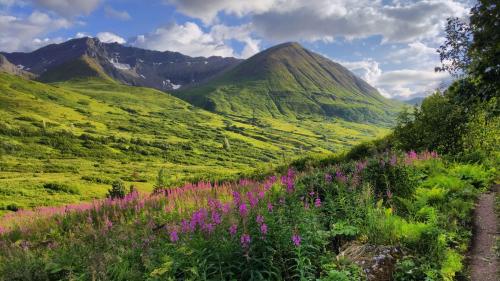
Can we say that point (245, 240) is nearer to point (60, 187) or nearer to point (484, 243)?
point (484, 243)

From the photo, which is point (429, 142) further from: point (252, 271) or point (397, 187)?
point (252, 271)

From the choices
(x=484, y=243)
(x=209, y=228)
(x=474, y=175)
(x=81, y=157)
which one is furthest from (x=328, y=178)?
(x=81, y=157)

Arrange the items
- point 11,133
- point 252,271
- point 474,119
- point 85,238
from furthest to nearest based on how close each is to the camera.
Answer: point 11,133
point 474,119
point 85,238
point 252,271

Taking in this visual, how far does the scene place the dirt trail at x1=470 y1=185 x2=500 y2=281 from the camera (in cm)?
698

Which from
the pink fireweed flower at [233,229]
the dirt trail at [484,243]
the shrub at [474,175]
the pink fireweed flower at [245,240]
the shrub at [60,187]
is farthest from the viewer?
the shrub at [60,187]

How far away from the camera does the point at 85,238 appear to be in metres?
9.18

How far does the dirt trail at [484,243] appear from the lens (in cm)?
698

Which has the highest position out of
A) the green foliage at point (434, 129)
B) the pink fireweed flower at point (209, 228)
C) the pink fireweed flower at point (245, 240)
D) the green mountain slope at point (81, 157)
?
the green foliage at point (434, 129)

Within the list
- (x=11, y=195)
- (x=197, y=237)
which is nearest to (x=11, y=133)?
(x=11, y=195)

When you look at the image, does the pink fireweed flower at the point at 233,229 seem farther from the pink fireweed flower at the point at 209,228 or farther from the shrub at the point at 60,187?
the shrub at the point at 60,187

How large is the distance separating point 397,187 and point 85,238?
7918mm

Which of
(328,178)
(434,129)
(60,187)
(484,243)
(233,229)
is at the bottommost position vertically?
(60,187)

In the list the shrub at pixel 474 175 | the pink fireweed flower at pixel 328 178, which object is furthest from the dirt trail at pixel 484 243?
the pink fireweed flower at pixel 328 178

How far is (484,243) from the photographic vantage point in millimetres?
8305
